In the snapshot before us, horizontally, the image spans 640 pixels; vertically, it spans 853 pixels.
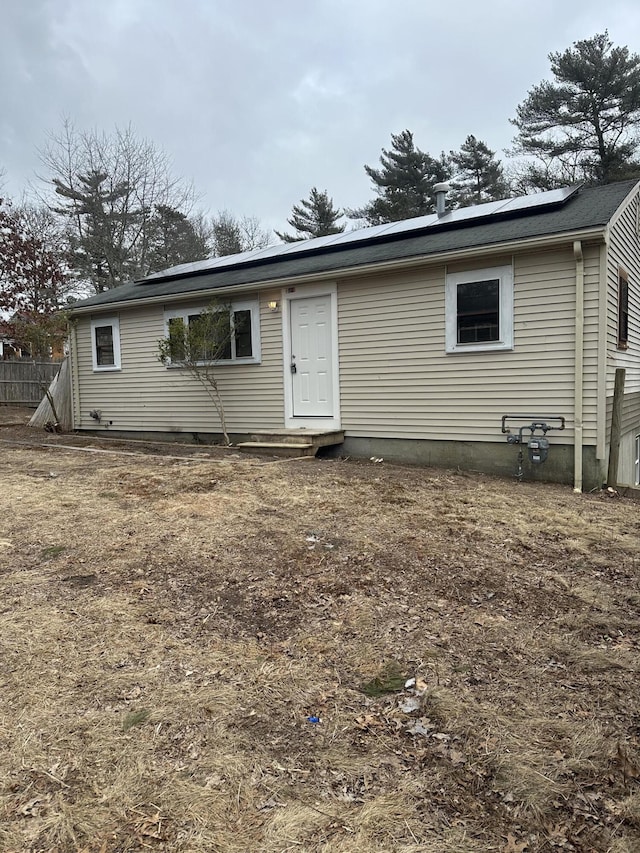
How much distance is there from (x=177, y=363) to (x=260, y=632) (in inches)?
309

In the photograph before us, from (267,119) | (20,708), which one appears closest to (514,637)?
(20,708)

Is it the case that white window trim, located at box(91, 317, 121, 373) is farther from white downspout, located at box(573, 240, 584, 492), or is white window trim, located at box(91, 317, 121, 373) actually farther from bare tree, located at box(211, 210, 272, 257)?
bare tree, located at box(211, 210, 272, 257)

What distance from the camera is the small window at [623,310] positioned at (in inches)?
291

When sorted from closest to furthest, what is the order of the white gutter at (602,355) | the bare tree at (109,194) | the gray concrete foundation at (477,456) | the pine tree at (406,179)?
the white gutter at (602,355), the gray concrete foundation at (477,456), the bare tree at (109,194), the pine tree at (406,179)

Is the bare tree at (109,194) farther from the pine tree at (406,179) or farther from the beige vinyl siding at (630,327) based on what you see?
the beige vinyl siding at (630,327)

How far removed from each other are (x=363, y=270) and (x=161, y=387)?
4.73m

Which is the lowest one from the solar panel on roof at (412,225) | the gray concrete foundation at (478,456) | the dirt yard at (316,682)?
the dirt yard at (316,682)

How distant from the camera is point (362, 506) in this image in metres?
5.12

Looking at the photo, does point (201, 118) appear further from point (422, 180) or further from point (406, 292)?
point (406, 292)

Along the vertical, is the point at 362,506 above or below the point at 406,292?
below

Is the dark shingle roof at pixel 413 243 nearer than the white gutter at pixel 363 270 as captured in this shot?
No

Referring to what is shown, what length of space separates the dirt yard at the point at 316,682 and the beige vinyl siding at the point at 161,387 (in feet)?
15.2

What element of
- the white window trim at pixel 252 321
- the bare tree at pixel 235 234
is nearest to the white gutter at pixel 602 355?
the white window trim at pixel 252 321

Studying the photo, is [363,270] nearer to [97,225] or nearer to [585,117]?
[585,117]
